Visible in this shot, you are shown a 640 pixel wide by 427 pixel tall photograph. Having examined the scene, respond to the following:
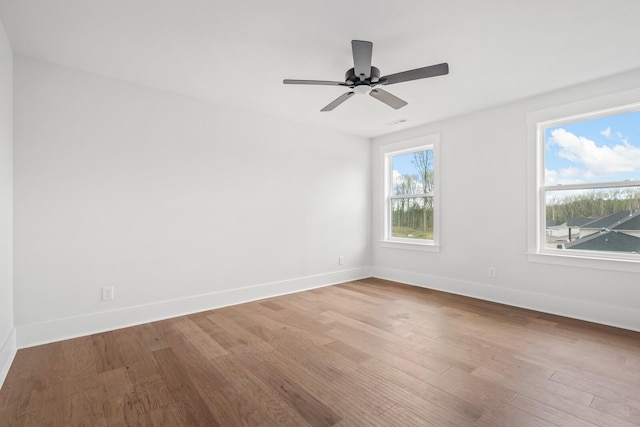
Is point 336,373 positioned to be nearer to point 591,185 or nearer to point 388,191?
point 591,185

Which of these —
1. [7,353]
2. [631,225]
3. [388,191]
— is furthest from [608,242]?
[7,353]

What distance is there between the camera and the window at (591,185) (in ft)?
10.2

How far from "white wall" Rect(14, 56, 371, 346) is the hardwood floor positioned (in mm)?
410

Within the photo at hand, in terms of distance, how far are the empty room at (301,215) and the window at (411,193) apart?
0.29 feet

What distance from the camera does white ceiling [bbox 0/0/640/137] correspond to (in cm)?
209

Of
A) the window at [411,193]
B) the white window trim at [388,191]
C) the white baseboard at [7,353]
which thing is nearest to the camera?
the white baseboard at [7,353]

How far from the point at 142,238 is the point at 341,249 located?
9.49 ft

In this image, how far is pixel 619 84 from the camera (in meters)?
3.05

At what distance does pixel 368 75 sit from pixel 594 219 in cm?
290

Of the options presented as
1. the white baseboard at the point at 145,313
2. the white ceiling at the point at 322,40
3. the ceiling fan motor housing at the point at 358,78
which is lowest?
the white baseboard at the point at 145,313

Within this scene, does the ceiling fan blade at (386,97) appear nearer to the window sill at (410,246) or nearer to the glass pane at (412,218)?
the glass pane at (412,218)

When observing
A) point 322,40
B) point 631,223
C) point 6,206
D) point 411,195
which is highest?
point 322,40

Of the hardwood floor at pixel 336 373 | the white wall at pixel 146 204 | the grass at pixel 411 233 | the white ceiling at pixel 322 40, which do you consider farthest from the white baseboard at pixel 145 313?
the white ceiling at pixel 322 40

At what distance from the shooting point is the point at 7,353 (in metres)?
2.32
